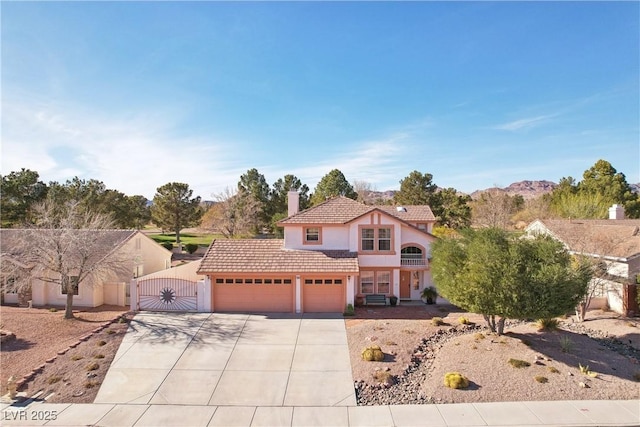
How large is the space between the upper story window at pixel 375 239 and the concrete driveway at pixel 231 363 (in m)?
5.47

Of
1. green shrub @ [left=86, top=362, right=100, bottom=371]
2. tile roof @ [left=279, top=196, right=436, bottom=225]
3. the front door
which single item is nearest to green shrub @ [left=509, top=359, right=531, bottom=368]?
the front door

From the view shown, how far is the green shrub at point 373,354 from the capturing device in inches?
564

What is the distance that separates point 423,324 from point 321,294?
5.82 m

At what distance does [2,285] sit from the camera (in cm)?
2136

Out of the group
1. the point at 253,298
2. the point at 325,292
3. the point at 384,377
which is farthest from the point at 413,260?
the point at 384,377

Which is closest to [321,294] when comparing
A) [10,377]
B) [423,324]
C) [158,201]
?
[423,324]

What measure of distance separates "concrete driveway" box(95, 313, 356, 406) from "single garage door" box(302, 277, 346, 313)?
1.69 m

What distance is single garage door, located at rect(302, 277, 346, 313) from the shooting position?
21.1m

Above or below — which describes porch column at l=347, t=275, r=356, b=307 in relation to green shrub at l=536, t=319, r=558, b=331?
above

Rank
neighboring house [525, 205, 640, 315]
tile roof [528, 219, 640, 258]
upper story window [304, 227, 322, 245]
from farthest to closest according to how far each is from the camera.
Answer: upper story window [304, 227, 322, 245] < tile roof [528, 219, 640, 258] < neighboring house [525, 205, 640, 315]

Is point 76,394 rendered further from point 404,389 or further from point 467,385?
point 467,385

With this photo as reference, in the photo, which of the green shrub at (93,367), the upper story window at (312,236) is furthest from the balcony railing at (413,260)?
the green shrub at (93,367)

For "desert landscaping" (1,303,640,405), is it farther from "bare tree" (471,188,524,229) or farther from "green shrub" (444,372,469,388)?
"bare tree" (471,188,524,229)

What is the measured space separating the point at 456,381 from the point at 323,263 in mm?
10433
